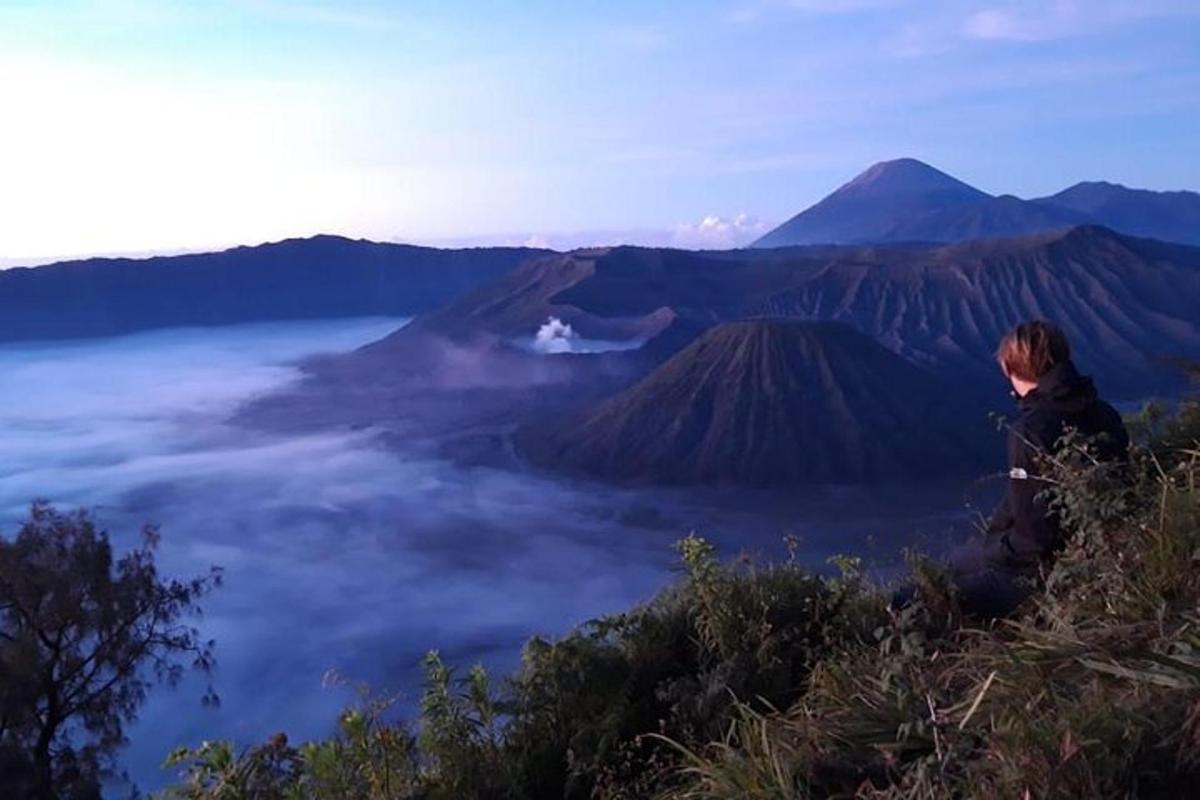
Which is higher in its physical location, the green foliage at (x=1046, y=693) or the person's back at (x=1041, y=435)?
the person's back at (x=1041, y=435)

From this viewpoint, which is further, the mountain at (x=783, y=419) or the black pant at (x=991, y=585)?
the mountain at (x=783, y=419)

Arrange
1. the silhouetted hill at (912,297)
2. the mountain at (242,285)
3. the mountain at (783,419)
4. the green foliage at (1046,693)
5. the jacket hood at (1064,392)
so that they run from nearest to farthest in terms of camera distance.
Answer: the green foliage at (1046,693)
the jacket hood at (1064,392)
the mountain at (783,419)
the silhouetted hill at (912,297)
the mountain at (242,285)

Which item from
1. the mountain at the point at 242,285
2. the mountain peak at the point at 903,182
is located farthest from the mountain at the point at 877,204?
the mountain at the point at 242,285

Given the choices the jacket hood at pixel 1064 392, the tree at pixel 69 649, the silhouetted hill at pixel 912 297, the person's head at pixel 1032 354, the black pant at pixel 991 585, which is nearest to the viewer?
the black pant at pixel 991 585

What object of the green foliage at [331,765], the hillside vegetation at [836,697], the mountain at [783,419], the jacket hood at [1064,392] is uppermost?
the jacket hood at [1064,392]

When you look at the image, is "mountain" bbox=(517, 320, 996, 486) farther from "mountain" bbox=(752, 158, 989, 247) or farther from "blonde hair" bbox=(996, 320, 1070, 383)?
"mountain" bbox=(752, 158, 989, 247)

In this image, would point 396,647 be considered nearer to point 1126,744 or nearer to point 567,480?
point 567,480

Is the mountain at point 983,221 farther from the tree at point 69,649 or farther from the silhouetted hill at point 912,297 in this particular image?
the tree at point 69,649

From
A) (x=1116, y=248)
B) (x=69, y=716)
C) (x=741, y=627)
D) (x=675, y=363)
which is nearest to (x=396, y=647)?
(x=69, y=716)

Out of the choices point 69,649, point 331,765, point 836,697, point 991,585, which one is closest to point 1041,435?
point 991,585
